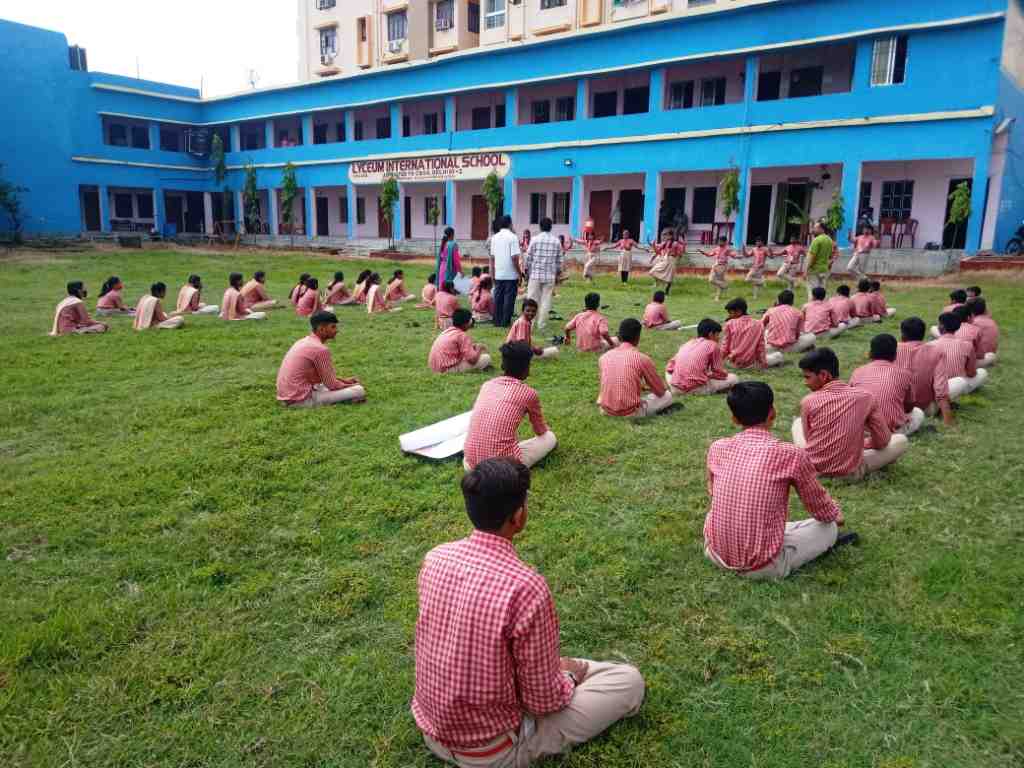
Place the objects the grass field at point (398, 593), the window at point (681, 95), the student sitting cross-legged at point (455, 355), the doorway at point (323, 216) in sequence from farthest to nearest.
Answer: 1. the doorway at point (323, 216)
2. the window at point (681, 95)
3. the student sitting cross-legged at point (455, 355)
4. the grass field at point (398, 593)

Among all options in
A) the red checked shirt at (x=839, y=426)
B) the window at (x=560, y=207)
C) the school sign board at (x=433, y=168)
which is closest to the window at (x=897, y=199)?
the window at (x=560, y=207)

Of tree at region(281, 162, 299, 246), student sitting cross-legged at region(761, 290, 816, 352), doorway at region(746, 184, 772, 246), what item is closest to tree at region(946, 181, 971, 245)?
doorway at region(746, 184, 772, 246)

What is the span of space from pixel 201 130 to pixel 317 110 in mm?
9103

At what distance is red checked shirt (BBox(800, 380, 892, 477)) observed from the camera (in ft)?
16.4

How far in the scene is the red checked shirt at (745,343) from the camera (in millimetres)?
9406

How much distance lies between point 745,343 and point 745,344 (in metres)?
0.02

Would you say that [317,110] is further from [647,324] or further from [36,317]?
[647,324]

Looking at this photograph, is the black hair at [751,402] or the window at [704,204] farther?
the window at [704,204]

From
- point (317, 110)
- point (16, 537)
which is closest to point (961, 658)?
point (16, 537)

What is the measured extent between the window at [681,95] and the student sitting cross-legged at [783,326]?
1750cm

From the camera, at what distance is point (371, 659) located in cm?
341

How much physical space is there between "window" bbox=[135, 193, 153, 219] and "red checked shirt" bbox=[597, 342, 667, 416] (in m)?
38.7

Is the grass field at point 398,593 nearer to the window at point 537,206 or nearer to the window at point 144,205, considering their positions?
the window at point 537,206

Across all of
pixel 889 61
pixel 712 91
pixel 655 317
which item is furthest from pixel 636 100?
pixel 655 317
